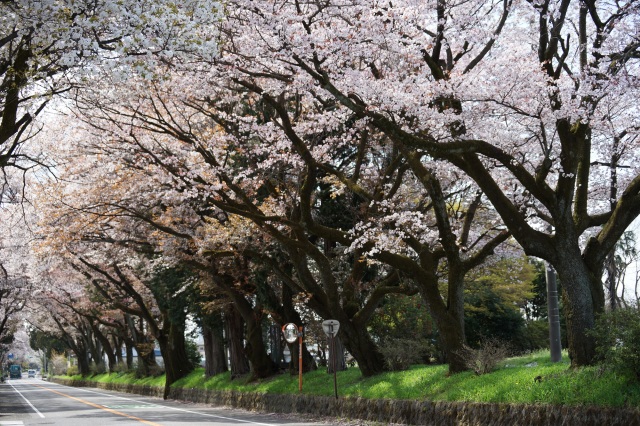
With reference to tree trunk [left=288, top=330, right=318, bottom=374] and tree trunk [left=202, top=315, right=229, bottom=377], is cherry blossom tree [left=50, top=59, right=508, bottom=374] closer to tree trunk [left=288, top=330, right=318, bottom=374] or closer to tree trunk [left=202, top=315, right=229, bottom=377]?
tree trunk [left=288, top=330, right=318, bottom=374]

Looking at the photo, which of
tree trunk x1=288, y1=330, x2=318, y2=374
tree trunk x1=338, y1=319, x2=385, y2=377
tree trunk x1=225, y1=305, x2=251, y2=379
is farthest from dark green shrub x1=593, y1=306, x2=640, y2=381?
tree trunk x1=225, y1=305, x2=251, y2=379

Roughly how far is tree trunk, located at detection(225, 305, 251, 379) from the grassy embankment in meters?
7.19

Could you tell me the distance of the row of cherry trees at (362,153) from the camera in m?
14.1

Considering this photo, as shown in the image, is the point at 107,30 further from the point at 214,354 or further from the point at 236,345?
the point at 214,354

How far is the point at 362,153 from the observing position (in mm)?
19844

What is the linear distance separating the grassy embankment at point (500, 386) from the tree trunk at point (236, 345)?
7185 mm

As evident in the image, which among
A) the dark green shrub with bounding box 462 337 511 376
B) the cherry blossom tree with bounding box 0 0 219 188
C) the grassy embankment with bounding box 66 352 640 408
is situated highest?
the cherry blossom tree with bounding box 0 0 219 188

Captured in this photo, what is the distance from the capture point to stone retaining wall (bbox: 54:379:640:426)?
1210 centimetres

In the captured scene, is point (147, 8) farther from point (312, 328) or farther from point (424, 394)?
point (312, 328)

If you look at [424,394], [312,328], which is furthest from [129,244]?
[424,394]

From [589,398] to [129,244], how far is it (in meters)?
19.6

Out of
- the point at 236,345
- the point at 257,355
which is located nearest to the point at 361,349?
the point at 257,355

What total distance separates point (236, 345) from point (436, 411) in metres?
17.9

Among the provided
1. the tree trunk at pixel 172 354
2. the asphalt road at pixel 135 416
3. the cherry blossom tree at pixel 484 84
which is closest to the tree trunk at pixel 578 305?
the cherry blossom tree at pixel 484 84
